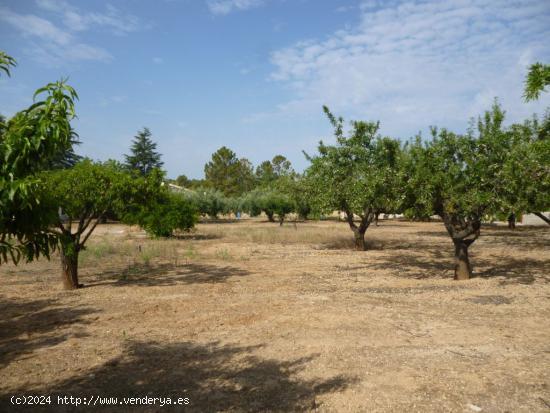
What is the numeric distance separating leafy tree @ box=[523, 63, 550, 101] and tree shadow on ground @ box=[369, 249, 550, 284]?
8383mm

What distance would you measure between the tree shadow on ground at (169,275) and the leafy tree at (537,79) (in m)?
9.78

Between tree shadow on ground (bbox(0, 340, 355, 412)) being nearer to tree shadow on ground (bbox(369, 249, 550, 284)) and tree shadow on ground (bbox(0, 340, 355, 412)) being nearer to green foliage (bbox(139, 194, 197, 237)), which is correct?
tree shadow on ground (bbox(369, 249, 550, 284))

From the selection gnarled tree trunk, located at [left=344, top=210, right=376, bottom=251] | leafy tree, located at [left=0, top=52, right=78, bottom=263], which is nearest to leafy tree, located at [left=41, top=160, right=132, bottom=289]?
leafy tree, located at [left=0, top=52, right=78, bottom=263]

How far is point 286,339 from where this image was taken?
7.08 metres

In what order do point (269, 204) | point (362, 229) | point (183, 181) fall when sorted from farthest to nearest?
point (183, 181)
point (269, 204)
point (362, 229)

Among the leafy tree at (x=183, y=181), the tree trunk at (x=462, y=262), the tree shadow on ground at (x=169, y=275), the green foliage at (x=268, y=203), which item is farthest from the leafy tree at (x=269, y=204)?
the leafy tree at (x=183, y=181)

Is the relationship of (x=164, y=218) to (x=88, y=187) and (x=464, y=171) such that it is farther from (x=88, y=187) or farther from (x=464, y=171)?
(x=464, y=171)

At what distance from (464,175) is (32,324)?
1174 cm

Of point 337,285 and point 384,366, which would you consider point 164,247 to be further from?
point 384,366

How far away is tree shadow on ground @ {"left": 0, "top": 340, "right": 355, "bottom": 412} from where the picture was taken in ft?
16.0

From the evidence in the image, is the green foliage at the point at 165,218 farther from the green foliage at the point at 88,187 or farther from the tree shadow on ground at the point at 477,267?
the tree shadow on ground at the point at 477,267

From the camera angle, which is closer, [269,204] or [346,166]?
[346,166]

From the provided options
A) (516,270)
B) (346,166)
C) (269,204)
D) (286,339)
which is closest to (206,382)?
(286,339)

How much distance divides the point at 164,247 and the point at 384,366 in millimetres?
18390
